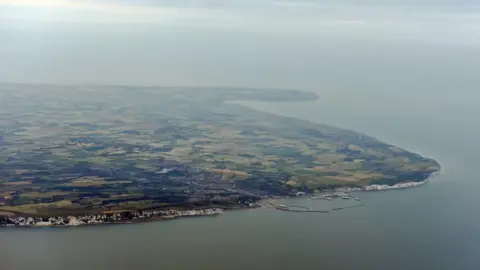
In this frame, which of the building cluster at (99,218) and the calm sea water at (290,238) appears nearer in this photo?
the calm sea water at (290,238)

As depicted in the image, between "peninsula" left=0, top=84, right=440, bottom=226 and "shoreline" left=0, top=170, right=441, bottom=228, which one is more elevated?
"peninsula" left=0, top=84, right=440, bottom=226

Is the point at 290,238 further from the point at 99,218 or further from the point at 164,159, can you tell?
the point at 164,159

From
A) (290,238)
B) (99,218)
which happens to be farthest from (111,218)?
(290,238)

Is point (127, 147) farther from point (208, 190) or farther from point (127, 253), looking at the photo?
point (127, 253)

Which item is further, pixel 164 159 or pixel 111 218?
pixel 164 159

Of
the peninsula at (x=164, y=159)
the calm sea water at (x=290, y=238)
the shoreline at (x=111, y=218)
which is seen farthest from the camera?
the peninsula at (x=164, y=159)

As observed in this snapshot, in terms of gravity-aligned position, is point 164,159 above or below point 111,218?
above
